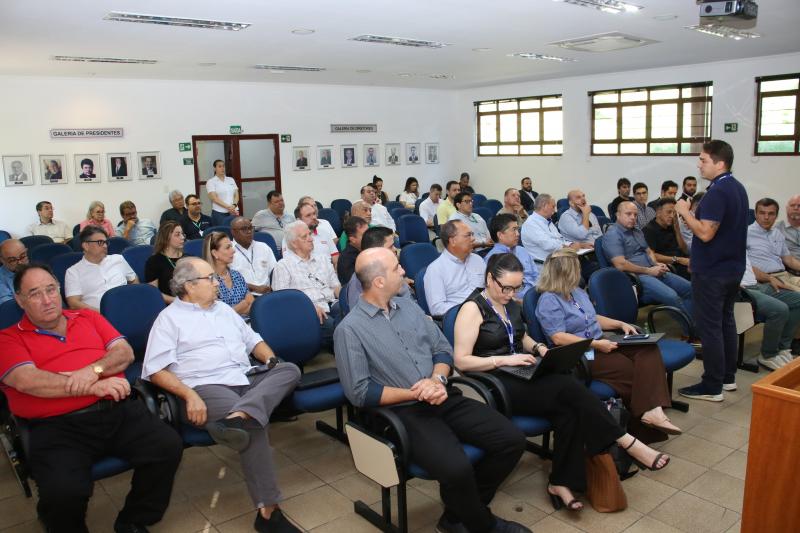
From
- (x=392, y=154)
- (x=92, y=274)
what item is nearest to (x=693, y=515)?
(x=92, y=274)

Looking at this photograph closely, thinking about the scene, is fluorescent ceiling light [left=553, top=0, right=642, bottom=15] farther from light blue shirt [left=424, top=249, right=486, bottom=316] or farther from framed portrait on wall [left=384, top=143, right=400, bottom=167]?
framed portrait on wall [left=384, top=143, right=400, bottom=167]

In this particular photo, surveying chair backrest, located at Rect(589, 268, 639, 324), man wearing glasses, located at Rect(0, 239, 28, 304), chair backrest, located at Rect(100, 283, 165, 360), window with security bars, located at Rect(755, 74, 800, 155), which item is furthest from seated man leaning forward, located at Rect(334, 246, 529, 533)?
window with security bars, located at Rect(755, 74, 800, 155)

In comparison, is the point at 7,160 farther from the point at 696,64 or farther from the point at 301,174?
the point at 696,64

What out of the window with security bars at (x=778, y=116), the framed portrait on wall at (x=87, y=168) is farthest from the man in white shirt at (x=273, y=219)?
the window with security bars at (x=778, y=116)

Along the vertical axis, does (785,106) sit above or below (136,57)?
below

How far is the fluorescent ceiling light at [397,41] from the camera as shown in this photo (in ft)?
25.9

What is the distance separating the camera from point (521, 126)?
14531 millimetres

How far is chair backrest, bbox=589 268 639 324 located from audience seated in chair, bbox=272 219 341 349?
1949 mm

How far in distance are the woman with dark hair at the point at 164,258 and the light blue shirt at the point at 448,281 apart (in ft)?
6.34

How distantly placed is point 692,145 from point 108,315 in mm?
10676

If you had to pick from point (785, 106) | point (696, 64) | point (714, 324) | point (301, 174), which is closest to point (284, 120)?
point (301, 174)

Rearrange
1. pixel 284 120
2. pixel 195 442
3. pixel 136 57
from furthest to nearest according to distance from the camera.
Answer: pixel 284 120
pixel 136 57
pixel 195 442

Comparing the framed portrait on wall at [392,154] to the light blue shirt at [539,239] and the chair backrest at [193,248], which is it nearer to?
the light blue shirt at [539,239]

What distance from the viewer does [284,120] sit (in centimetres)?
1294
